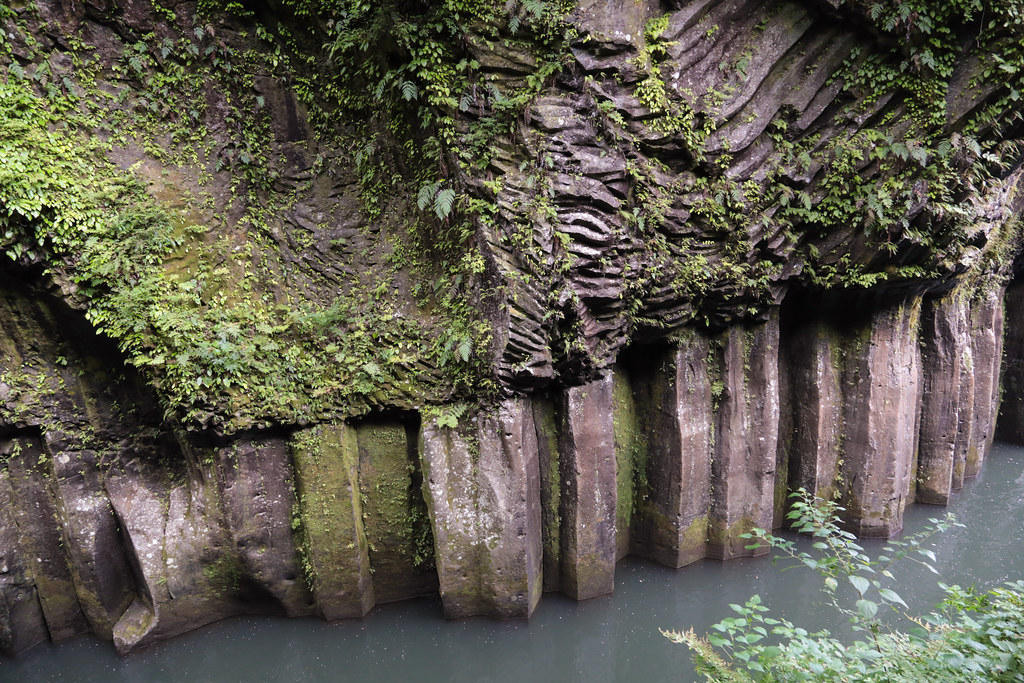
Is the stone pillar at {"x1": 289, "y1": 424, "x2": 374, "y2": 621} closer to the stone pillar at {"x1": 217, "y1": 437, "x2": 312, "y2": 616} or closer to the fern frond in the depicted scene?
the stone pillar at {"x1": 217, "y1": 437, "x2": 312, "y2": 616}

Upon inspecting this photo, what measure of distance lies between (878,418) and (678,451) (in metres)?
3.00

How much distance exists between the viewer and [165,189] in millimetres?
6363

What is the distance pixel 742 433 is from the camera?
7.79 m

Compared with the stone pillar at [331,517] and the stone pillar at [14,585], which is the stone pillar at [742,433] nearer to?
the stone pillar at [331,517]

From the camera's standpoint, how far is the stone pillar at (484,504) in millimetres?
6332

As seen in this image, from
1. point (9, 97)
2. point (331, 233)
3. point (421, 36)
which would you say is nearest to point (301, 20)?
point (421, 36)

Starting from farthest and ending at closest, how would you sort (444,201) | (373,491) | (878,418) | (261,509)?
1. (878,418)
2. (373,491)
3. (261,509)
4. (444,201)

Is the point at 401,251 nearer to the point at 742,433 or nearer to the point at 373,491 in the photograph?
the point at 373,491

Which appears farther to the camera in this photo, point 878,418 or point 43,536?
point 878,418

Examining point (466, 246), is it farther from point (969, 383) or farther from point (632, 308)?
point (969, 383)

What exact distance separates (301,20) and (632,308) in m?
5.09

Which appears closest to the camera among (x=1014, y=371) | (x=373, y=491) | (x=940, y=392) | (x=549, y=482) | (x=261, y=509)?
(x=261, y=509)

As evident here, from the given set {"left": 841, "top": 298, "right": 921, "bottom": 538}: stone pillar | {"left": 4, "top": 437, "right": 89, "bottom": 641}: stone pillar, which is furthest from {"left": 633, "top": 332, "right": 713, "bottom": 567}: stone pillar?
{"left": 4, "top": 437, "right": 89, "bottom": 641}: stone pillar

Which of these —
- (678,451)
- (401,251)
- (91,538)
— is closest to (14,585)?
(91,538)
